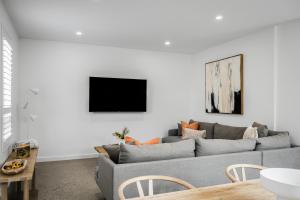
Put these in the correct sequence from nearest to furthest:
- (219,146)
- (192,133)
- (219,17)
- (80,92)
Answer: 1. (219,146)
2. (219,17)
3. (192,133)
4. (80,92)

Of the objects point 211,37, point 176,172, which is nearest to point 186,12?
point 211,37

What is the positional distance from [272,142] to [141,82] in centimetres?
348

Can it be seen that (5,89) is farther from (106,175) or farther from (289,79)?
(289,79)

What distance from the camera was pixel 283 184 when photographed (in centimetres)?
109

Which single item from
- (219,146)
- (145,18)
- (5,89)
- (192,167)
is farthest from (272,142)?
(5,89)

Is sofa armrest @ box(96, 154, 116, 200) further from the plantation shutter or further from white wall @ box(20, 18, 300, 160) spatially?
white wall @ box(20, 18, 300, 160)

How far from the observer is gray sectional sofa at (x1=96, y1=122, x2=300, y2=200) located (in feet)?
7.53

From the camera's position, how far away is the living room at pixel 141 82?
309 centimetres

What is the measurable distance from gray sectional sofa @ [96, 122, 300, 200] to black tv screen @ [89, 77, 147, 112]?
281cm

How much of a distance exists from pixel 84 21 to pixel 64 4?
70 centimetres

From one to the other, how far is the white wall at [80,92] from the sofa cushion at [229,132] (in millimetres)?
1724

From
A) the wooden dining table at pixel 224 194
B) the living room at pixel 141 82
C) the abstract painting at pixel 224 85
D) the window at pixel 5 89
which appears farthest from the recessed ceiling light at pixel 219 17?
the window at pixel 5 89

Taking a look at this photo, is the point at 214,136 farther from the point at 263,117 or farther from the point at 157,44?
the point at 157,44

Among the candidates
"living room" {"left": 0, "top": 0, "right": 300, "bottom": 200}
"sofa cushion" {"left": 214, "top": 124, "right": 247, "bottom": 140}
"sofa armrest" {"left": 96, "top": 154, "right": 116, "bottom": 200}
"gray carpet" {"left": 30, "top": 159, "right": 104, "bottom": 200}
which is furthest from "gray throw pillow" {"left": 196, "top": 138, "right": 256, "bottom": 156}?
"gray carpet" {"left": 30, "top": 159, "right": 104, "bottom": 200}
